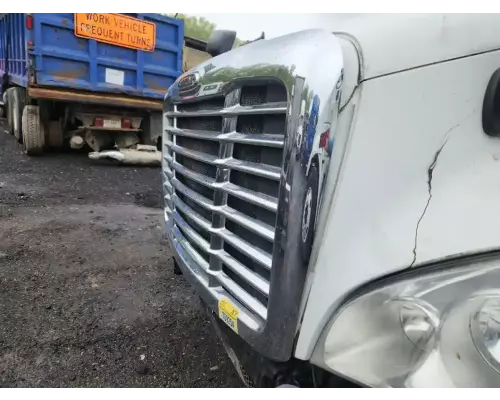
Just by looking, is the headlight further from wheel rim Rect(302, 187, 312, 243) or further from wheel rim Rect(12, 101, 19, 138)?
wheel rim Rect(12, 101, 19, 138)

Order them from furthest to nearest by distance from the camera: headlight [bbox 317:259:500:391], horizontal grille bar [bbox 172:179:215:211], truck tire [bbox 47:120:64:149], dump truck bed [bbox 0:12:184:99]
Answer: truck tire [bbox 47:120:64:149] < dump truck bed [bbox 0:12:184:99] < horizontal grille bar [bbox 172:179:215:211] < headlight [bbox 317:259:500:391]

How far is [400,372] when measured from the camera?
1006mm

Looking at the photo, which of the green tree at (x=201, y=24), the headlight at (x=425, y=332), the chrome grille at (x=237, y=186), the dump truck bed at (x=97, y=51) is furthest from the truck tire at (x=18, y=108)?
the headlight at (x=425, y=332)

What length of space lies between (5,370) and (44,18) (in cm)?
597

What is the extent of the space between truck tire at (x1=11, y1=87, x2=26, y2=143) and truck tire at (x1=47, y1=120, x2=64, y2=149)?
80 centimetres

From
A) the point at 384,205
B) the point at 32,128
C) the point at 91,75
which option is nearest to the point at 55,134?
the point at 32,128

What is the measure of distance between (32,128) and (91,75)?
1368mm

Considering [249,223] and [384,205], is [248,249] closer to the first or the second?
[249,223]

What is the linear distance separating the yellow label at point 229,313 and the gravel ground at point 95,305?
664 mm

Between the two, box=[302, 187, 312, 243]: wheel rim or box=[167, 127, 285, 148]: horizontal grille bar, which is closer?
box=[302, 187, 312, 243]: wheel rim

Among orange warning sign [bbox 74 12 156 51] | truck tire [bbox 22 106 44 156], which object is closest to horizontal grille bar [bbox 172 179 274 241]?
orange warning sign [bbox 74 12 156 51]

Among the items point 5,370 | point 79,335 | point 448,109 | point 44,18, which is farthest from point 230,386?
point 44,18

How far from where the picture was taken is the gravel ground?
211 cm

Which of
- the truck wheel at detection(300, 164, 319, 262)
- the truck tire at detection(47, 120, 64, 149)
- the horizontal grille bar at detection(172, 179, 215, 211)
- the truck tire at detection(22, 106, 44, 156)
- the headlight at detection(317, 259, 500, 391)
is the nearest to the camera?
the headlight at detection(317, 259, 500, 391)
